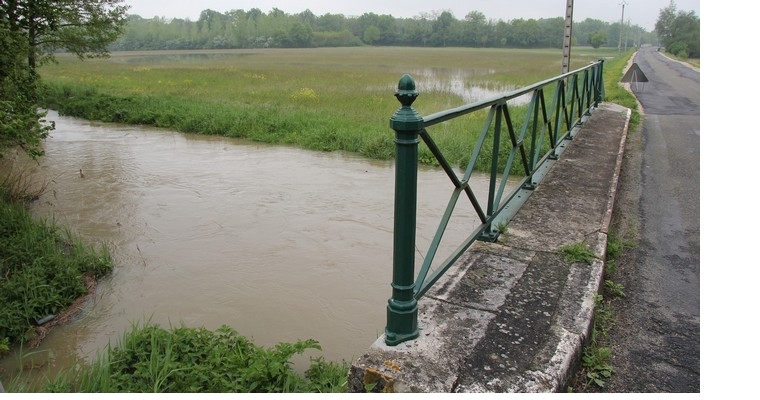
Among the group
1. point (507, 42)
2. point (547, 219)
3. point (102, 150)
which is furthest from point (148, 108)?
point (507, 42)

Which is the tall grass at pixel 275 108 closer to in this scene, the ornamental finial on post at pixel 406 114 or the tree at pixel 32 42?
the tree at pixel 32 42

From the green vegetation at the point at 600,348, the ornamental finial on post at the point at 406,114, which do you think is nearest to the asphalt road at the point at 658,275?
the green vegetation at the point at 600,348

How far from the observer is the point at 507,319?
2.62 metres

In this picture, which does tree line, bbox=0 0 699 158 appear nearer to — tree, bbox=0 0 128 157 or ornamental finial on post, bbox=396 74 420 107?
tree, bbox=0 0 128 157

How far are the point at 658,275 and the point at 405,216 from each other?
2.33m

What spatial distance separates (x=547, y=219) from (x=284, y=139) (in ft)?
26.5

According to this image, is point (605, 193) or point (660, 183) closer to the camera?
point (605, 193)

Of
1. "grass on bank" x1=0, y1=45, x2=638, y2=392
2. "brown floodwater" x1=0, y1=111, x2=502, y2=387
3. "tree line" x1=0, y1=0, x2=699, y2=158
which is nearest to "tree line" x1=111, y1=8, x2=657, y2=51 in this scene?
"tree line" x1=0, y1=0, x2=699, y2=158

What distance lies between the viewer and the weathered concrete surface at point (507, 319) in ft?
7.19

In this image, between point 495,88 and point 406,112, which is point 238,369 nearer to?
point 406,112

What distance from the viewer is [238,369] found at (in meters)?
2.93

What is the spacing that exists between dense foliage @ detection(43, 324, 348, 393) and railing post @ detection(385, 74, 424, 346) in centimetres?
42

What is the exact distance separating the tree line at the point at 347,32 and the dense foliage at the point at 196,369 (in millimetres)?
100332

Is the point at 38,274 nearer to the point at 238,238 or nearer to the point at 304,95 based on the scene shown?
the point at 238,238
